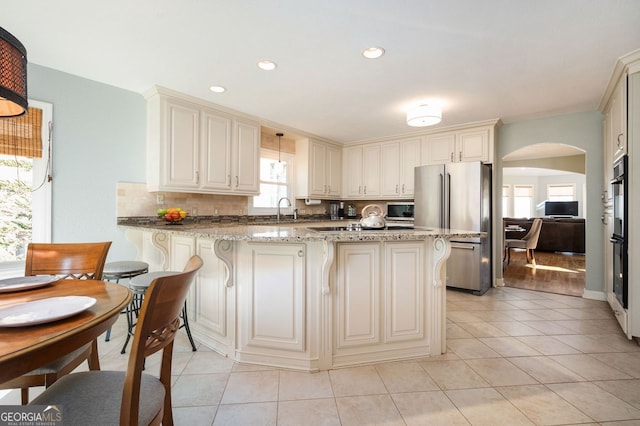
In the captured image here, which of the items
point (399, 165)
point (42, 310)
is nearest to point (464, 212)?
point (399, 165)

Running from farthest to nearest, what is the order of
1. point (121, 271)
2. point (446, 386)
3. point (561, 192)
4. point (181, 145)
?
1. point (561, 192)
2. point (181, 145)
3. point (121, 271)
4. point (446, 386)

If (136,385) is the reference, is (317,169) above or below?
above

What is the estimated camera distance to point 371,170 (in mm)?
5238

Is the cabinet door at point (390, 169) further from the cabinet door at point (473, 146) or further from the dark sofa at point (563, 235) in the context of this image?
the dark sofa at point (563, 235)

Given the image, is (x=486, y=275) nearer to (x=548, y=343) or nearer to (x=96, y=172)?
(x=548, y=343)

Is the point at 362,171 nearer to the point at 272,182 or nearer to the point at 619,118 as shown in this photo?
the point at 272,182

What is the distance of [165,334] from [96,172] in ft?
8.86

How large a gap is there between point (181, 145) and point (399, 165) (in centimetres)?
327

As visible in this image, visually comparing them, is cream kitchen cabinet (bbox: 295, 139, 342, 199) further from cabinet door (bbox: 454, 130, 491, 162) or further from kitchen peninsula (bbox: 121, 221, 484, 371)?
kitchen peninsula (bbox: 121, 221, 484, 371)

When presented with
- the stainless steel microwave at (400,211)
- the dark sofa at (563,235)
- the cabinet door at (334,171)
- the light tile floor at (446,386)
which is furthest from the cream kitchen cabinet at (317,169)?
the dark sofa at (563,235)

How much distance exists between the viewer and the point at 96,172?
116 inches

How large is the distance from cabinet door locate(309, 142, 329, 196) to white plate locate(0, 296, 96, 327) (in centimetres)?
399

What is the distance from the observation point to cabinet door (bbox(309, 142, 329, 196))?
16.1 ft

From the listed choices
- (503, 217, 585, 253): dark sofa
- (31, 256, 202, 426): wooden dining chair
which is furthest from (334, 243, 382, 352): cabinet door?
(503, 217, 585, 253): dark sofa
